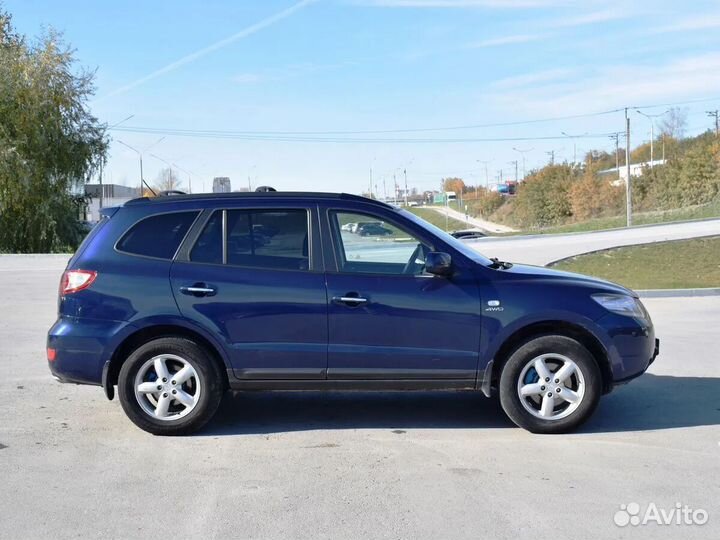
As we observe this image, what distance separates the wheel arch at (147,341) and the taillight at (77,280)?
53 centimetres

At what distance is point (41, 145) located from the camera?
1452 inches

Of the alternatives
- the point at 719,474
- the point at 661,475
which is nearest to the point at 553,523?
the point at 661,475

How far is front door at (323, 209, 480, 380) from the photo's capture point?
19.6 feet

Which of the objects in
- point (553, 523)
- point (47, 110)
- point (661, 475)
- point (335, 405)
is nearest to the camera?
point (553, 523)

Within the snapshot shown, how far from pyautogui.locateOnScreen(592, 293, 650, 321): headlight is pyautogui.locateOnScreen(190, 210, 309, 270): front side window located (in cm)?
230

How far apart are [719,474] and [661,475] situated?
0.38m

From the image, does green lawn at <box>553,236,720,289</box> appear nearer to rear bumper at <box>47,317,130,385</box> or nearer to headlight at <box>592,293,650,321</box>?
headlight at <box>592,293,650,321</box>

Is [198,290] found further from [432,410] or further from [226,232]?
[432,410]

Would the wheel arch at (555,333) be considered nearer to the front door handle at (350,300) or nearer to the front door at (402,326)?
the front door at (402,326)

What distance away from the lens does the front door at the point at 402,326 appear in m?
5.96

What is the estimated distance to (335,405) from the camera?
714 centimetres

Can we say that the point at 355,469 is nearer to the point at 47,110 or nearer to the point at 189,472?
the point at 189,472

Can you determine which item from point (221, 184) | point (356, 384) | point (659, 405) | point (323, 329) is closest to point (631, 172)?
point (221, 184)

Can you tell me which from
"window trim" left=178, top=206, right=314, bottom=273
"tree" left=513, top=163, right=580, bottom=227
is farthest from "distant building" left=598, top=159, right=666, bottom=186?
"window trim" left=178, top=206, right=314, bottom=273
